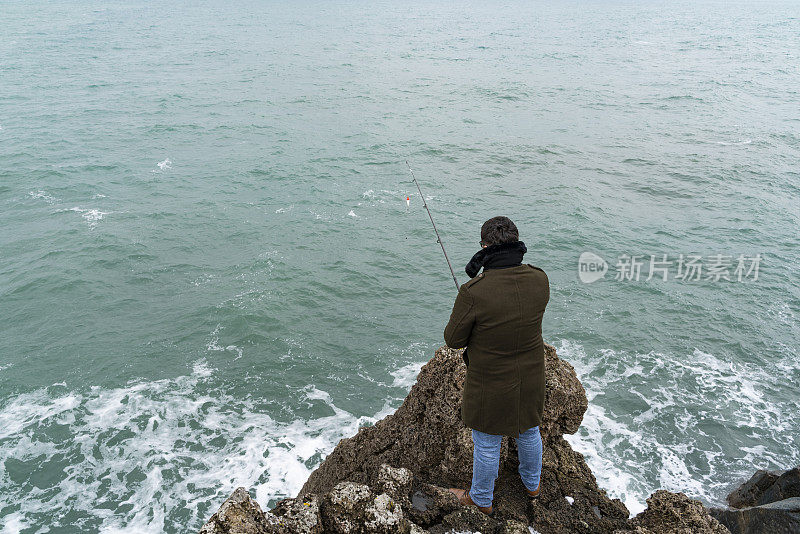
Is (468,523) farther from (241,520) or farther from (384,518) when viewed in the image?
(241,520)

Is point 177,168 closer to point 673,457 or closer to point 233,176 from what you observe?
point 233,176

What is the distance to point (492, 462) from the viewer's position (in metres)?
4.20

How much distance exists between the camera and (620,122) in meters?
29.3

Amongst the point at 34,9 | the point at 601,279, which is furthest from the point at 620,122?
the point at 34,9

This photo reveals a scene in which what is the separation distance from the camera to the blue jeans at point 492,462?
13.7 ft

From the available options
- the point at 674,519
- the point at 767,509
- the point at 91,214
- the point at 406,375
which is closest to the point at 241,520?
the point at 674,519

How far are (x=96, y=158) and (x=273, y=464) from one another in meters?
19.6

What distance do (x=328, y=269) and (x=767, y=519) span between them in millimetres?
12149

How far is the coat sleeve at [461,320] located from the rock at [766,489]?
589 cm

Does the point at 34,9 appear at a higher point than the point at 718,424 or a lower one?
higher

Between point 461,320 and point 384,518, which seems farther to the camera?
point 384,518

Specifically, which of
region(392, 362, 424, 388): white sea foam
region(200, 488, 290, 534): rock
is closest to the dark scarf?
region(200, 488, 290, 534): rock

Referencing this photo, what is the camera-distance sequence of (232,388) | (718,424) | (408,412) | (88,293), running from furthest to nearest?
(88,293)
(232,388)
(718,424)
(408,412)

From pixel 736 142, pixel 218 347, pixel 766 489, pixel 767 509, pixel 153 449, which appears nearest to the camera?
pixel 767 509
